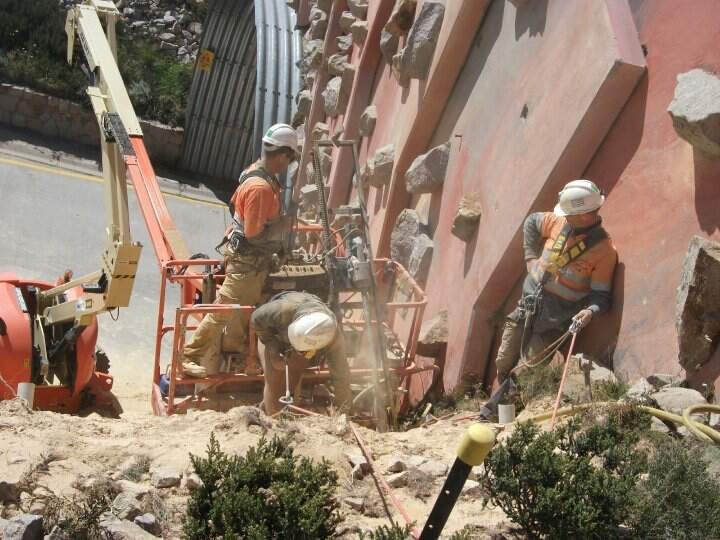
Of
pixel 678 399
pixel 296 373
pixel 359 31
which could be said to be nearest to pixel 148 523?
pixel 296 373

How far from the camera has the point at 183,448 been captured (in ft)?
21.1

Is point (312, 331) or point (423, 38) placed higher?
point (423, 38)

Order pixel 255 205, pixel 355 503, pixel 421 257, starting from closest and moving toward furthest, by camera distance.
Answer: pixel 355 503, pixel 255 205, pixel 421 257

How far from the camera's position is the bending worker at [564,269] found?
701 cm

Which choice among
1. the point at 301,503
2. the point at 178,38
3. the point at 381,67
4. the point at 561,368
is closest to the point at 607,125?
the point at 561,368

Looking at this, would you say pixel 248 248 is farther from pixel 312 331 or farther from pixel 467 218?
pixel 467 218

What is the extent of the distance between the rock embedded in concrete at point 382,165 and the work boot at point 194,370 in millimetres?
3061

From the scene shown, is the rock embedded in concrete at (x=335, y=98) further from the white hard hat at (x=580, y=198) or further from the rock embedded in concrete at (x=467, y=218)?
the white hard hat at (x=580, y=198)

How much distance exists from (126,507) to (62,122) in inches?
543

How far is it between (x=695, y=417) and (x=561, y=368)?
4.48ft

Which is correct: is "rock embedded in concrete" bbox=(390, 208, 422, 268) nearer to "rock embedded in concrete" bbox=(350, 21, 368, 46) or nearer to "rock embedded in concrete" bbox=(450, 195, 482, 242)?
"rock embedded in concrete" bbox=(450, 195, 482, 242)

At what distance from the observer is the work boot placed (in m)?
8.32

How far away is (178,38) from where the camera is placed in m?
20.7

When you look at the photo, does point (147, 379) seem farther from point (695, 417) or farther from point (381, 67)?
point (695, 417)
